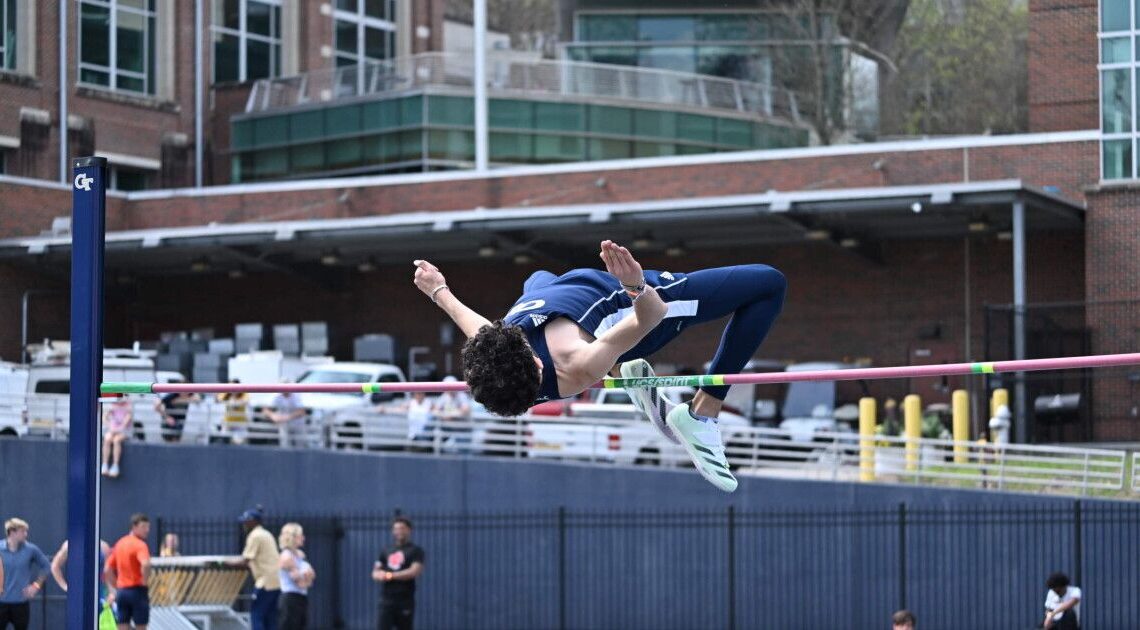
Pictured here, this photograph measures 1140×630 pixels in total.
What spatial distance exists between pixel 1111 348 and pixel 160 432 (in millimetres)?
14086

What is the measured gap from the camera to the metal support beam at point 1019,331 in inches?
955


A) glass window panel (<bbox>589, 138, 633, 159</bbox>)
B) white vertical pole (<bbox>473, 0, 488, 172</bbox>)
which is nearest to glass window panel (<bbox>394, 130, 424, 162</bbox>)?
glass window panel (<bbox>589, 138, 633, 159</bbox>)

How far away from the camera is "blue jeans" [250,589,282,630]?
17562 mm

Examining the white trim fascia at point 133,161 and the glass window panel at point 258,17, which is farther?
the glass window panel at point 258,17

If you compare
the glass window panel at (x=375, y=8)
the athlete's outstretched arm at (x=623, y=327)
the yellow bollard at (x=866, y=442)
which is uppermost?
the glass window panel at (x=375, y=8)

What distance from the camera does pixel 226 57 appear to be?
42531mm

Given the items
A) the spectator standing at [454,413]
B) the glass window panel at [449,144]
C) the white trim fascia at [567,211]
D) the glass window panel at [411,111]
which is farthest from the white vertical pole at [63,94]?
the spectator standing at [454,413]

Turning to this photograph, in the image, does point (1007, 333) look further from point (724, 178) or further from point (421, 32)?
point (421, 32)

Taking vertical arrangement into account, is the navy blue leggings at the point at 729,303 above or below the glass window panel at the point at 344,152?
below

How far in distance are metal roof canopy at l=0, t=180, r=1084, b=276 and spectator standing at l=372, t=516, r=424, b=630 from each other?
10.8 metres

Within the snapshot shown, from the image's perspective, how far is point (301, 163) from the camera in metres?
39.9

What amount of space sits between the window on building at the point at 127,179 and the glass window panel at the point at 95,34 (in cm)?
253

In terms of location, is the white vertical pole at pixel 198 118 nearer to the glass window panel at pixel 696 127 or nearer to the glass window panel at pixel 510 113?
the glass window panel at pixel 510 113

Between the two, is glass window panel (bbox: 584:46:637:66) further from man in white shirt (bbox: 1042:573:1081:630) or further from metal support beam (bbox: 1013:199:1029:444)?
man in white shirt (bbox: 1042:573:1081:630)
